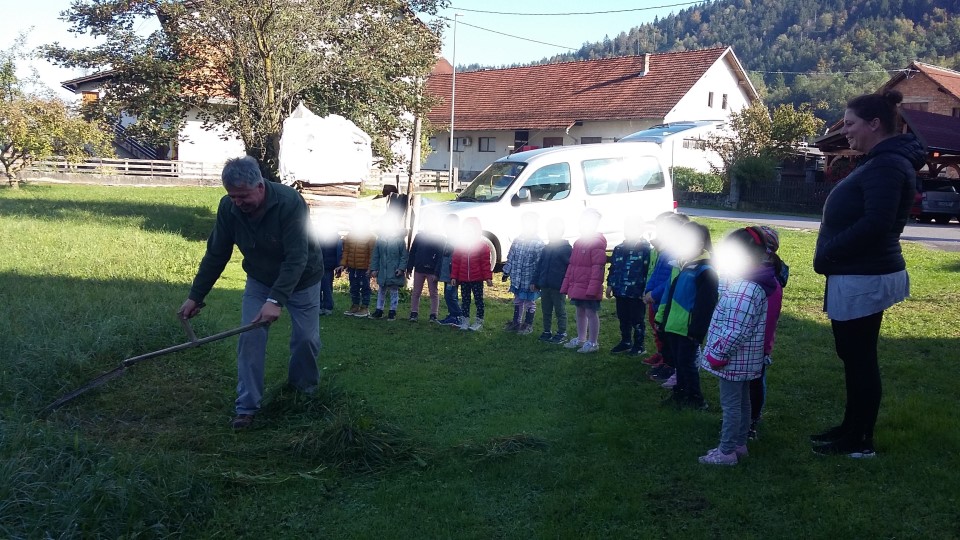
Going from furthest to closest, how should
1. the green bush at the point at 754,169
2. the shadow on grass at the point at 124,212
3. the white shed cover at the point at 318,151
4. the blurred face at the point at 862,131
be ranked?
the green bush at the point at 754,169, the shadow on grass at the point at 124,212, the white shed cover at the point at 318,151, the blurred face at the point at 862,131

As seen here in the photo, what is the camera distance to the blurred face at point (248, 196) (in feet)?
18.1

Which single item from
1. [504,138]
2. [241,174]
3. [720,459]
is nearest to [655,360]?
[720,459]

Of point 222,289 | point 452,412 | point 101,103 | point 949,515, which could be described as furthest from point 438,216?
point 101,103

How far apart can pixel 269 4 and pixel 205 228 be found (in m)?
5.52

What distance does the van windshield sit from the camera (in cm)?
1312

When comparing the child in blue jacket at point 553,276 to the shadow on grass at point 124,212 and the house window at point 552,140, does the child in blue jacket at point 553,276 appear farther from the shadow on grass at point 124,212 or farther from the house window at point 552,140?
the house window at point 552,140

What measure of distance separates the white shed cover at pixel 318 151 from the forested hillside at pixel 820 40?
198 feet

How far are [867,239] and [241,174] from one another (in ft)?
12.8

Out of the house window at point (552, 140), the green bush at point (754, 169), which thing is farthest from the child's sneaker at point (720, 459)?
the house window at point (552, 140)

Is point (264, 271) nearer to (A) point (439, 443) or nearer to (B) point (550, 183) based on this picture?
(A) point (439, 443)

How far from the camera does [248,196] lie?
5.58 metres

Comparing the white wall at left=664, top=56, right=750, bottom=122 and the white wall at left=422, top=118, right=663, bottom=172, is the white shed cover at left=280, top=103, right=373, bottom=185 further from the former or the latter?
the white wall at left=664, top=56, right=750, bottom=122

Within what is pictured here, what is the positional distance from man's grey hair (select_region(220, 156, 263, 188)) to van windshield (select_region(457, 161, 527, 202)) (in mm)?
7550

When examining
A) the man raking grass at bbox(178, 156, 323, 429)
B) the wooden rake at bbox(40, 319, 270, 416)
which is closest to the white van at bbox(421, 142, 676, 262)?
the man raking grass at bbox(178, 156, 323, 429)
